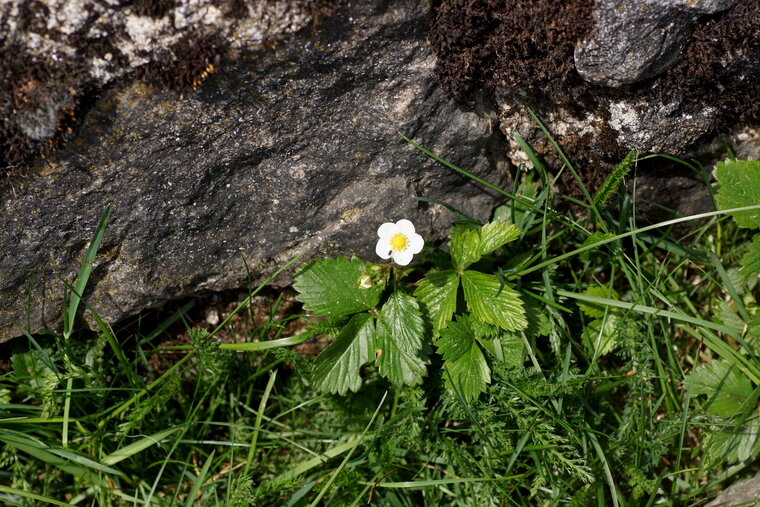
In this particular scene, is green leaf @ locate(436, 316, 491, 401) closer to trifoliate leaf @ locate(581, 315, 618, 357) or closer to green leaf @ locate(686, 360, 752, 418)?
trifoliate leaf @ locate(581, 315, 618, 357)

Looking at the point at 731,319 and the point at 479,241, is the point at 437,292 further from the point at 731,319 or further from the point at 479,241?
the point at 731,319

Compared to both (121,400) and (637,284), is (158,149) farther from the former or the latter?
(637,284)

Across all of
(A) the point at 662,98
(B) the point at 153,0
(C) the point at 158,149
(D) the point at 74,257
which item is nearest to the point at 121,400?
(D) the point at 74,257

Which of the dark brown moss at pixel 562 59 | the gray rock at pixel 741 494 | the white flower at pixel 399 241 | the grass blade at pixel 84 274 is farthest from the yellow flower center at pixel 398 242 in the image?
the gray rock at pixel 741 494

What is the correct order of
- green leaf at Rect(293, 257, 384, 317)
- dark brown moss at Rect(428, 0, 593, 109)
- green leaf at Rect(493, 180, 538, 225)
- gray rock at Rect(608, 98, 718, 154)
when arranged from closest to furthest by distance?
dark brown moss at Rect(428, 0, 593, 109), gray rock at Rect(608, 98, 718, 154), green leaf at Rect(293, 257, 384, 317), green leaf at Rect(493, 180, 538, 225)

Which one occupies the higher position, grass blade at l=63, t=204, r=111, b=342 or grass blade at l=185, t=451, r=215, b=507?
grass blade at l=63, t=204, r=111, b=342

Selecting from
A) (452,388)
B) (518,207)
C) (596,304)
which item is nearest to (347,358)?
(452,388)

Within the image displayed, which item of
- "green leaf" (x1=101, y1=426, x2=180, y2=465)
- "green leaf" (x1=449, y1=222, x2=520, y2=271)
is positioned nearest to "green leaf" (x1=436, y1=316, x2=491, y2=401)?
"green leaf" (x1=449, y1=222, x2=520, y2=271)
